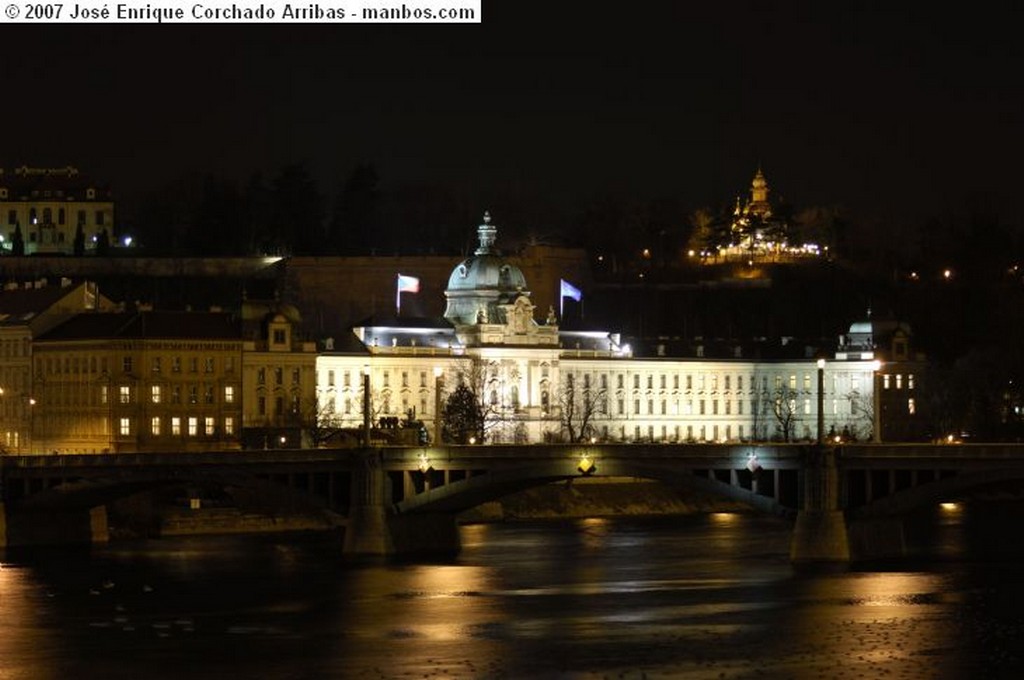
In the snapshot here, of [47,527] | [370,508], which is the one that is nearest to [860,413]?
[47,527]

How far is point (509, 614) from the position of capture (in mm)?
82500

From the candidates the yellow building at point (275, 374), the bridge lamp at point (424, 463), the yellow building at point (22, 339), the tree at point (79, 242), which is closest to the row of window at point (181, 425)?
the yellow building at point (275, 374)

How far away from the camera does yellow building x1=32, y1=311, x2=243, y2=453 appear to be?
454 feet

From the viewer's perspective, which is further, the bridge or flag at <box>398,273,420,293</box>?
flag at <box>398,273,420,293</box>

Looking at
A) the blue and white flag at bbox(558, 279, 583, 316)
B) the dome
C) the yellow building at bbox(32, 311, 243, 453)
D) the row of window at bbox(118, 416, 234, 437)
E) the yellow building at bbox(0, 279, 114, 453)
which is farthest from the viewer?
the blue and white flag at bbox(558, 279, 583, 316)

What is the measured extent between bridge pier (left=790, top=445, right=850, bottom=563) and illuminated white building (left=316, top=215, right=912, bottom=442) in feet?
219

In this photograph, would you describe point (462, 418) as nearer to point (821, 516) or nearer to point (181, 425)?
point (181, 425)

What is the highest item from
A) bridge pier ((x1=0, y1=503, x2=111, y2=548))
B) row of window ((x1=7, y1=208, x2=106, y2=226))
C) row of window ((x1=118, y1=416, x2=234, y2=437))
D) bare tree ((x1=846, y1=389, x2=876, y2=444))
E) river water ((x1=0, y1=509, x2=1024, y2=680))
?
row of window ((x1=7, y1=208, x2=106, y2=226))

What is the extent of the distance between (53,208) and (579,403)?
38.6 metres

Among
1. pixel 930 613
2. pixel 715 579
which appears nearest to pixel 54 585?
pixel 715 579

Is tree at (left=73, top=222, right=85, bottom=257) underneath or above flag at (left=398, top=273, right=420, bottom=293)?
above

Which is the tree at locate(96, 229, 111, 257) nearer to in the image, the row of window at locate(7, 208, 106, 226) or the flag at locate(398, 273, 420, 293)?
the row of window at locate(7, 208, 106, 226)

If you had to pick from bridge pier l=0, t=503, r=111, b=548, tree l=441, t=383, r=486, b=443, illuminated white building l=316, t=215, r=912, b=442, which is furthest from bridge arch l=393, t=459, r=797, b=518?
illuminated white building l=316, t=215, r=912, b=442

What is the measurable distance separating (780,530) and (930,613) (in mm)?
35571
